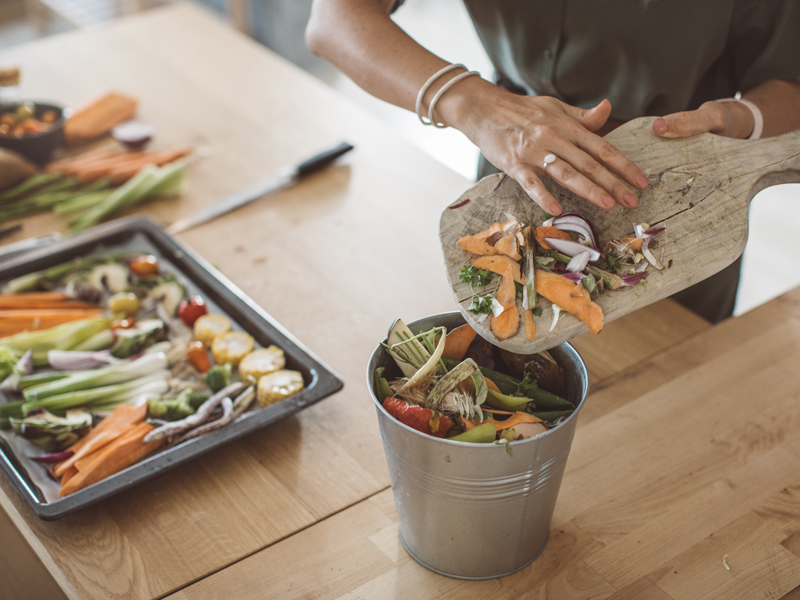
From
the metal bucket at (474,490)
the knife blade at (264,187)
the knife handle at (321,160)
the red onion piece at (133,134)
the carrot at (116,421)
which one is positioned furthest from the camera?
the red onion piece at (133,134)

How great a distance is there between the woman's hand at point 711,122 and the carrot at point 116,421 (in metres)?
0.93

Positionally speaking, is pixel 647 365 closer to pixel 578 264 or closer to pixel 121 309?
pixel 578 264

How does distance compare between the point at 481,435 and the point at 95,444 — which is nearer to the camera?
the point at 481,435

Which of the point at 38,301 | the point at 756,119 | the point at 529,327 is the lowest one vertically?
the point at 38,301

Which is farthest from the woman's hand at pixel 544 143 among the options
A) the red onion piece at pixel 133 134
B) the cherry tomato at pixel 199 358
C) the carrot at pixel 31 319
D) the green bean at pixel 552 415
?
the red onion piece at pixel 133 134

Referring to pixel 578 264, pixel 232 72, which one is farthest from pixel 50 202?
pixel 578 264

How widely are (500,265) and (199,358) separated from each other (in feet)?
2.12

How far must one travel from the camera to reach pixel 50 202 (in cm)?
182

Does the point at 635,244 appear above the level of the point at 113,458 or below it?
above

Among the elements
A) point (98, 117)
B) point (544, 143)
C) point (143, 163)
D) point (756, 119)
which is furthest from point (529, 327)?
point (98, 117)

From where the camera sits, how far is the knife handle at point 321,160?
1890 millimetres

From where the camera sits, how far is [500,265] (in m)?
0.95

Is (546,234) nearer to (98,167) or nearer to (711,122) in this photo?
(711,122)

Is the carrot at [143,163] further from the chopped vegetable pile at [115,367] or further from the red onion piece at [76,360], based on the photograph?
the red onion piece at [76,360]
